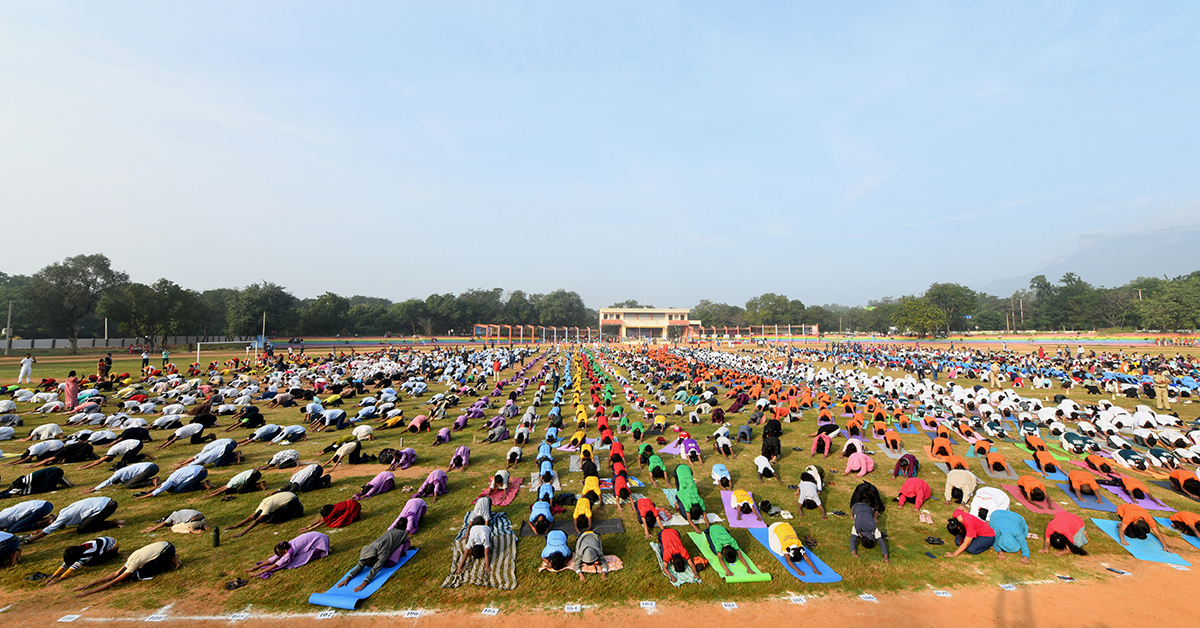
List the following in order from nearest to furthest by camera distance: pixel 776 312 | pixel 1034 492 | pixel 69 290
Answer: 1. pixel 1034 492
2. pixel 69 290
3. pixel 776 312

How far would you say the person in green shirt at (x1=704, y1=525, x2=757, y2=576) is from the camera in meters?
6.96

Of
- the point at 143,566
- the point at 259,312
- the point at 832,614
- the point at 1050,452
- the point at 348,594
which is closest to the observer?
the point at 832,614

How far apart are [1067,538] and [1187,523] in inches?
93.8

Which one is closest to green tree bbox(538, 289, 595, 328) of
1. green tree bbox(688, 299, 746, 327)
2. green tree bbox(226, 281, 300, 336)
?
green tree bbox(688, 299, 746, 327)

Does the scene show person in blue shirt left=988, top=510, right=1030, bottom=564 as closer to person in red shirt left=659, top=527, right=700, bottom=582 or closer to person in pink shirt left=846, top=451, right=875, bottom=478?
person in pink shirt left=846, top=451, right=875, bottom=478

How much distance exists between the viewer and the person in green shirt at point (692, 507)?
8.55m

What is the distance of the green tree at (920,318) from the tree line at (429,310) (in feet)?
0.60

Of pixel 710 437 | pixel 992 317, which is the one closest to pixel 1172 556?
pixel 710 437

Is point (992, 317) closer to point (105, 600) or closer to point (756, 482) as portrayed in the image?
point (756, 482)

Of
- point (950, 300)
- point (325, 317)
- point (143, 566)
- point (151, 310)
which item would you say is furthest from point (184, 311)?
point (950, 300)

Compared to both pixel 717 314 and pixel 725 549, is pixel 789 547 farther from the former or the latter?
pixel 717 314

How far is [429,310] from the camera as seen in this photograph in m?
90.4

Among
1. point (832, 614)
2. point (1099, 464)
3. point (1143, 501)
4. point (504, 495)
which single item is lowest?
point (832, 614)

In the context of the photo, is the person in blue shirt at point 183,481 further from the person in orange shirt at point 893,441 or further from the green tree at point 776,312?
the green tree at point 776,312
